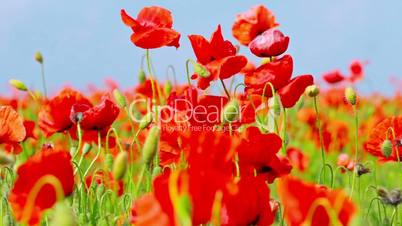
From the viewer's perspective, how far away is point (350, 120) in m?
6.73

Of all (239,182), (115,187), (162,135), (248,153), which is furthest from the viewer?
(115,187)

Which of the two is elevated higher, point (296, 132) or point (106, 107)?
point (106, 107)

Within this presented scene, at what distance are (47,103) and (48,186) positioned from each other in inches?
34.5

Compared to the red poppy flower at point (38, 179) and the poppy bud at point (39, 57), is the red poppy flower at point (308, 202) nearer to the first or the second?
the red poppy flower at point (38, 179)

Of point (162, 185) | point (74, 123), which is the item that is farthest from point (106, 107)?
point (162, 185)

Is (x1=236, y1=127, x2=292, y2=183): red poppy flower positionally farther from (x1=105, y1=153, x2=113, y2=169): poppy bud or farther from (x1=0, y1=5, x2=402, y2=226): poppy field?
(x1=105, y1=153, x2=113, y2=169): poppy bud

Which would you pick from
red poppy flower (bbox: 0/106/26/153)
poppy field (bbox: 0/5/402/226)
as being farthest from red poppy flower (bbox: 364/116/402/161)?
red poppy flower (bbox: 0/106/26/153)

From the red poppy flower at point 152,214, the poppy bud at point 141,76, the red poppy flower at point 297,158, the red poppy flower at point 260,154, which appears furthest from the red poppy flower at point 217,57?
the red poppy flower at point 297,158

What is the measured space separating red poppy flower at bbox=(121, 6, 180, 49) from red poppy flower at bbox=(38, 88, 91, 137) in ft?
1.05

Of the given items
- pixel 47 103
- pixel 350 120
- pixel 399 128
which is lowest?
pixel 350 120

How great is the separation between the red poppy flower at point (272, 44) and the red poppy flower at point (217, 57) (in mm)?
158

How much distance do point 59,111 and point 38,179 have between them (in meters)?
0.93

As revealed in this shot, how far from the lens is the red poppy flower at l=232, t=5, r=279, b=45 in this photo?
216cm

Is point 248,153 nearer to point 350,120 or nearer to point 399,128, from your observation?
point 399,128
